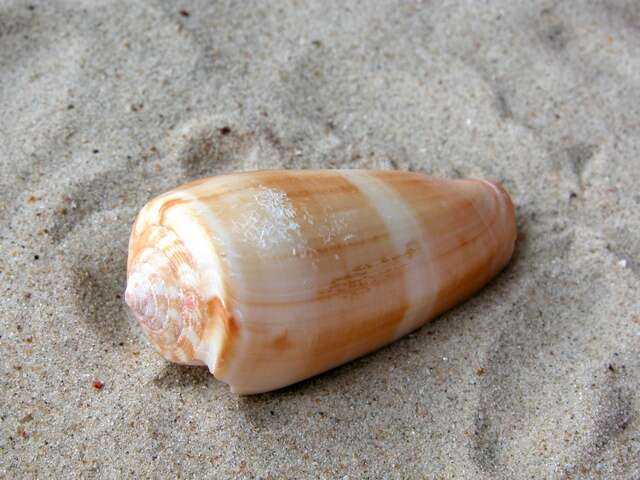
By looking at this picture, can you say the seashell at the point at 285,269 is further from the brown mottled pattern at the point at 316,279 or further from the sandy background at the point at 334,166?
the sandy background at the point at 334,166

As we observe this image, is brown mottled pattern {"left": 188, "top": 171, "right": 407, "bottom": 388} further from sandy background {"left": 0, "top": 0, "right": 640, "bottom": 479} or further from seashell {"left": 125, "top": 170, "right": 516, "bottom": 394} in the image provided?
sandy background {"left": 0, "top": 0, "right": 640, "bottom": 479}

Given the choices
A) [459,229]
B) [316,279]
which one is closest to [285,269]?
[316,279]

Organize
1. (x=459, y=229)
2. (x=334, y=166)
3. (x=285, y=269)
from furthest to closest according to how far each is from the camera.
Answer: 1. (x=334, y=166)
2. (x=459, y=229)
3. (x=285, y=269)

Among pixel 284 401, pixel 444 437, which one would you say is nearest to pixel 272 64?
pixel 284 401

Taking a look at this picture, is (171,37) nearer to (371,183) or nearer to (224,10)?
(224,10)

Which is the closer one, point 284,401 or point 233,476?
point 233,476

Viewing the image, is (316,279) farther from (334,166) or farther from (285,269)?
(334,166)

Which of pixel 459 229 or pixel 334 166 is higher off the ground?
pixel 459 229

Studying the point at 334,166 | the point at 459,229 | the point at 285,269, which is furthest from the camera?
the point at 334,166
